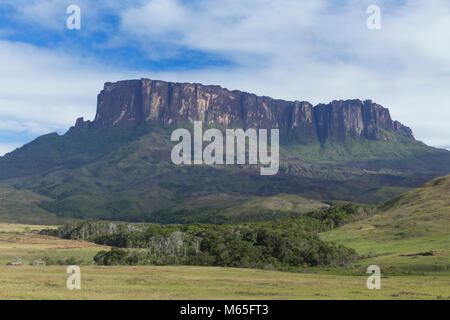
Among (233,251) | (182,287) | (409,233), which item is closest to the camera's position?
(182,287)

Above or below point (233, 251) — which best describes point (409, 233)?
A: above

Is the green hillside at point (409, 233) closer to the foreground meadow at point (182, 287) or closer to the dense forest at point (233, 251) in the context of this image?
the dense forest at point (233, 251)

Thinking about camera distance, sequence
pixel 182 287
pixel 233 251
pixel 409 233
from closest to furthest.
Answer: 1. pixel 182 287
2. pixel 233 251
3. pixel 409 233

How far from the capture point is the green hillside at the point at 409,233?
9419 centimetres

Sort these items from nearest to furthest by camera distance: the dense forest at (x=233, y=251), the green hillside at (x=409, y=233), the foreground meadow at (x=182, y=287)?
the foreground meadow at (x=182, y=287) → the green hillside at (x=409, y=233) → the dense forest at (x=233, y=251)

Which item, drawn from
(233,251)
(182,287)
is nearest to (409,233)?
(233,251)

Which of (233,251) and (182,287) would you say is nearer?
(182,287)

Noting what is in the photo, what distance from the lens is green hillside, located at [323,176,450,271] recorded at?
9419 centimetres

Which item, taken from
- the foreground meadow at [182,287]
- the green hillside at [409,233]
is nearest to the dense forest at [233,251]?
the green hillside at [409,233]

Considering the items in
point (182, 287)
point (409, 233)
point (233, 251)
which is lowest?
point (182, 287)

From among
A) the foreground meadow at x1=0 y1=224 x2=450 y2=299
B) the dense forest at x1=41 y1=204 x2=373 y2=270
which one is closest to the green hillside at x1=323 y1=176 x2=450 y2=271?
the dense forest at x1=41 y1=204 x2=373 y2=270

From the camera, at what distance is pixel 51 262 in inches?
3494

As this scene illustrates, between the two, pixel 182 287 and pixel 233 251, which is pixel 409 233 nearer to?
pixel 233 251

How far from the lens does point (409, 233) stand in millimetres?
131250
